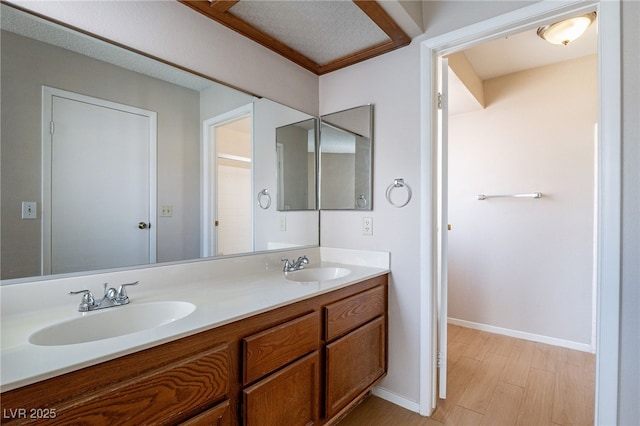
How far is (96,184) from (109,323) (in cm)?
56

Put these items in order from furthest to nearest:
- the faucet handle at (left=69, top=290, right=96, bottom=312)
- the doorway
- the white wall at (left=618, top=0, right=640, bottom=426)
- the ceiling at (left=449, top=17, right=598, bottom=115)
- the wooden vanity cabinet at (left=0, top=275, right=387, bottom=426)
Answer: the doorway → the ceiling at (left=449, top=17, right=598, bottom=115) → the white wall at (left=618, top=0, right=640, bottom=426) → the faucet handle at (left=69, top=290, right=96, bottom=312) → the wooden vanity cabinet at (left=0, top=275, right=387, bottom=426)

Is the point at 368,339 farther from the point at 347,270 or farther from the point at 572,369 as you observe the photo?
the point at 572,369

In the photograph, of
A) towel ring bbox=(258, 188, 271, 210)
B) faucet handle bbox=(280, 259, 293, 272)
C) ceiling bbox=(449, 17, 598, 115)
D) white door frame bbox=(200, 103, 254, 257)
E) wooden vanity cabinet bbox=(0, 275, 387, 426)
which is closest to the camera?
wooden vanity cabinet bbox=(0, 275, 387, 426)

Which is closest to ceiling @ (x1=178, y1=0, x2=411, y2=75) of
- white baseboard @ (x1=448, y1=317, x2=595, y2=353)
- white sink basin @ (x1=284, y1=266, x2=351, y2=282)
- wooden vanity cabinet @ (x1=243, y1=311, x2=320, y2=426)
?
white sink basin @ (x1=284, y1=266, x2=351, y2=282)

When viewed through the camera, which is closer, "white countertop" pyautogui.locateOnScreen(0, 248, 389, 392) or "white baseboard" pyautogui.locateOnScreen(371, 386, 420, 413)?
"white countertop" pyautogui.locateOnScreen(0, 248, 389, 392)

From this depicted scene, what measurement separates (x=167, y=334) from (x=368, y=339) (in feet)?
3.77

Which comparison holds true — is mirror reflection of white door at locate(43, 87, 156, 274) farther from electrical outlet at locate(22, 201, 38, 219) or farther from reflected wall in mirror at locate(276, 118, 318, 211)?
reflected wall in mirror at locate(276, 118, 318, 211)

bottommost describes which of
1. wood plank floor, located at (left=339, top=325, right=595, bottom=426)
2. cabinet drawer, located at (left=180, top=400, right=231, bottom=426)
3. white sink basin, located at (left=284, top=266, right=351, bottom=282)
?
wood plank floor, located at (left=339, top=325, right=595, bottom=426)

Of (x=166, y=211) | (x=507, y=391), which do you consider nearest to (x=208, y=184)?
(x=166, y=211)

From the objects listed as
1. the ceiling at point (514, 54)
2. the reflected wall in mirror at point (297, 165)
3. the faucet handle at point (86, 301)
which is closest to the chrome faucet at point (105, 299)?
the faucet handle at point (86, 301)

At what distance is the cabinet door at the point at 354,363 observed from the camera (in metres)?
1.42

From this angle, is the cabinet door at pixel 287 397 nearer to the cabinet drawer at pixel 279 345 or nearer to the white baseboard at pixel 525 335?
the cabinet drawer at pixel 279 345

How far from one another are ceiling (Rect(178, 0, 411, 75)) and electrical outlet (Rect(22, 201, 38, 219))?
42.1 inches

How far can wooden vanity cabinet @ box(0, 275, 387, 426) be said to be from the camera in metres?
0.70
